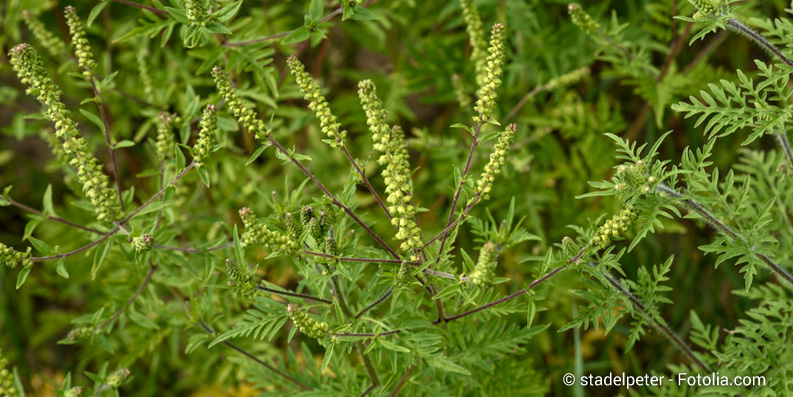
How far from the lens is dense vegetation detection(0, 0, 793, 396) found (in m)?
1.66

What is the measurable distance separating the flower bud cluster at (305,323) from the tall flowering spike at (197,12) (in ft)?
2.85

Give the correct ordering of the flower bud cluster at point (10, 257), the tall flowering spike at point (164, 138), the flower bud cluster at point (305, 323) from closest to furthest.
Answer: the flower bud cluster at point (305, 323) → the flower bud cluster at point (10, 257) → the tall flowering spike at point (164, 138)

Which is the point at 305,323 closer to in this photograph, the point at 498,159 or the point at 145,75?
the point at 498,159

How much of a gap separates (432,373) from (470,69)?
171 cm

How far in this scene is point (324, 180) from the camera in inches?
141

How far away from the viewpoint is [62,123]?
1811 mm

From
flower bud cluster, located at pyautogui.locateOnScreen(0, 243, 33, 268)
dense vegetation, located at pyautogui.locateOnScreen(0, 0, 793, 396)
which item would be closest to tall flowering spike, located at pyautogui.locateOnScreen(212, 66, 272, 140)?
dense vegetation, located at pyautogui.locateOnScreen(0, 0, 793, 396)

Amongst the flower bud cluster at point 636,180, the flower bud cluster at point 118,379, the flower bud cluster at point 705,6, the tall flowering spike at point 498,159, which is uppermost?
the flower bud cluster at point 705,6

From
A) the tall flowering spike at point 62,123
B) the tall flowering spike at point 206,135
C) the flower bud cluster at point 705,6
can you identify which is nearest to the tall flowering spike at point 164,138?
the tall flowering spike at point 62,123

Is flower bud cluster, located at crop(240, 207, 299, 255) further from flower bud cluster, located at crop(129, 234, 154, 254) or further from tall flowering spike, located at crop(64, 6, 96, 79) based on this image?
tall flowering spike, located at crop(64, 6, 96, 79)

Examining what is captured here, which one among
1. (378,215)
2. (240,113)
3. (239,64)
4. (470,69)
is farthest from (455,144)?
(240,113)

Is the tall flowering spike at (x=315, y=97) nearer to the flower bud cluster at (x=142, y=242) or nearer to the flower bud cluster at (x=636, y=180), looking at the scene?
the flower bud cluster at (x=142, y=242)

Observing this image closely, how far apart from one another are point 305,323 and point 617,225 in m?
0.77

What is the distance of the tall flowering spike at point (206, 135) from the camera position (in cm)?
172
